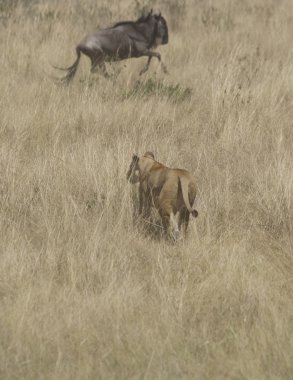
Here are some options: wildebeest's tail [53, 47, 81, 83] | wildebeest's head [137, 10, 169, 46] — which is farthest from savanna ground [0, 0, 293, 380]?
wildebeest's head [137, 10, 169, 46]

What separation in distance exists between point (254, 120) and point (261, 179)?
1710mm

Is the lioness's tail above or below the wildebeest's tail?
above

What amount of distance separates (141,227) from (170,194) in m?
0.40

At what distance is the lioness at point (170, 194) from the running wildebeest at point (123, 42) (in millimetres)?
3723

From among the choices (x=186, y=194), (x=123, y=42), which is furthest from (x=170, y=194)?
(x=123, y=42)

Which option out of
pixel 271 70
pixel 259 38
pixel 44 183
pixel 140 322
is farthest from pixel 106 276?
pixel 259 38

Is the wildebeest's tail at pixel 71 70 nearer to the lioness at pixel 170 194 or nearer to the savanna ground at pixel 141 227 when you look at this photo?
the savanna ground at pixel 141 227

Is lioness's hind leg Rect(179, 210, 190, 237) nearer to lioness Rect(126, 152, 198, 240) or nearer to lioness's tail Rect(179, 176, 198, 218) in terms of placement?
lioness Rect(126, 152, 198, 240)

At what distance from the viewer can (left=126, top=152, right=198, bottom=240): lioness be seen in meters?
4.40

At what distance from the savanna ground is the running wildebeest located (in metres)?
0.27

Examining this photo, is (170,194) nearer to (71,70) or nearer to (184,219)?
(184,219)

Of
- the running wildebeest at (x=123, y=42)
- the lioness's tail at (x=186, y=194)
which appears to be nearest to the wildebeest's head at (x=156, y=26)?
the running wildebeest at (x=123, y=42)

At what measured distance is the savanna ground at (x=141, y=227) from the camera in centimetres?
331

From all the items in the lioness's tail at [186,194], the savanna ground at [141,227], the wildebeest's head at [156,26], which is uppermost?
the wildebeest's head at [156,26]
